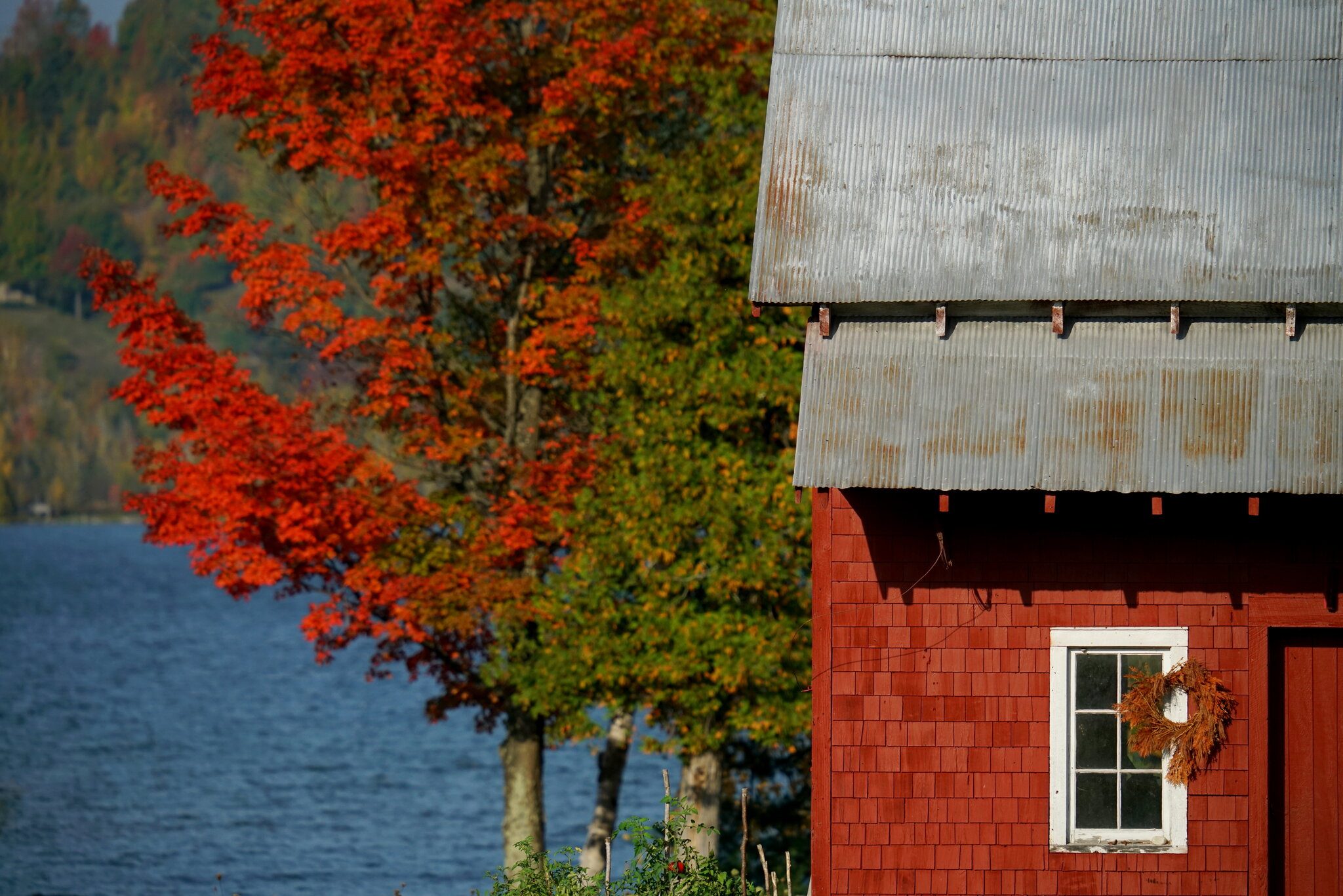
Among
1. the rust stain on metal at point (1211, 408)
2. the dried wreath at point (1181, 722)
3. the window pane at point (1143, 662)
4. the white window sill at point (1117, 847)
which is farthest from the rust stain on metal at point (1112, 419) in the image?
the white window sill at point (1117, 847)

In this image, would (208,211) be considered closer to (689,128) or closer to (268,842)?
(689,128)

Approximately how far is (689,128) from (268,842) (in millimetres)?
21102

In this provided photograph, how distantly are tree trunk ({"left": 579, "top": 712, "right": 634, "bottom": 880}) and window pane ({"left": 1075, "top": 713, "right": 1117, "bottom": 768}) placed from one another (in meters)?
9.67

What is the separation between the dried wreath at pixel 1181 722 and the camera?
11.9m

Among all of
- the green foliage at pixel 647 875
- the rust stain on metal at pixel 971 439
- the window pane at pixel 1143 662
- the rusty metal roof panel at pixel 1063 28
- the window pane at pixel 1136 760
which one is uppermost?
the rusty metal roof panel at pixel 1063 28

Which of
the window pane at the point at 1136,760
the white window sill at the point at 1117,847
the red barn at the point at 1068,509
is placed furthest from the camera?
the window pane at the point at 1136,760

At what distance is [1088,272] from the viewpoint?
12.0 meters

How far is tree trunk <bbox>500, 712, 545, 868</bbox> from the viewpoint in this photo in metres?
20.0

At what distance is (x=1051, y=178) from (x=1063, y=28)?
4.73 ft

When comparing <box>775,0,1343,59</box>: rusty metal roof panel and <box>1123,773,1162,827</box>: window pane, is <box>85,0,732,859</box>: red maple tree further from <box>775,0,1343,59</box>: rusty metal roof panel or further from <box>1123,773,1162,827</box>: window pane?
<box>1123,773,1162,827</box>: window pane

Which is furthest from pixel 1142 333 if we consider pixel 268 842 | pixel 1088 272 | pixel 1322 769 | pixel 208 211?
pixel 268 842

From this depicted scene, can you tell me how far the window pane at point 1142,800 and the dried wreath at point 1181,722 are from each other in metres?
0.16

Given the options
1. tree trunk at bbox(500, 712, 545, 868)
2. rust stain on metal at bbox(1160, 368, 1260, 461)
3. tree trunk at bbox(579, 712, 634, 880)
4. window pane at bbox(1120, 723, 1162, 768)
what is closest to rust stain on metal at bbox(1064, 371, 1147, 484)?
rust stain on metal at bbox(1160, 368, 1260, 461)

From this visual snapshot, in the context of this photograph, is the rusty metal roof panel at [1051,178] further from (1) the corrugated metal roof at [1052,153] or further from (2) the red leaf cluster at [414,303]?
(2) the red leaf cluster at [414,303]
